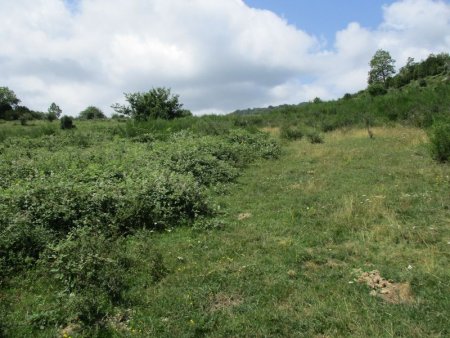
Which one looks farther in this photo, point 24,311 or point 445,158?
point 445,158

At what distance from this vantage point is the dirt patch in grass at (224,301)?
14.3ft

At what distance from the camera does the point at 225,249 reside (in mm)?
5977

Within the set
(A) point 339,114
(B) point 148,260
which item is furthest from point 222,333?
(A) point 339,114

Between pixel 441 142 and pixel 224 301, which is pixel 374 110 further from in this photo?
pixel 224 301

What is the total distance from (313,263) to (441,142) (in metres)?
7.58

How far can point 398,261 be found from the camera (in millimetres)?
5250

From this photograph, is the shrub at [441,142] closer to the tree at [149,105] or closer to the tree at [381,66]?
the tree at [149,105]

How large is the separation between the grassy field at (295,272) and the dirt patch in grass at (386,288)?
1 centimetres

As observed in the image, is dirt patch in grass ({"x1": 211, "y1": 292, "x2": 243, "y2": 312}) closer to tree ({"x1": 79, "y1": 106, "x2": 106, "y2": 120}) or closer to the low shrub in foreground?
the low shrub in foreground

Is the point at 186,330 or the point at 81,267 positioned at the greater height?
the point at 81,267

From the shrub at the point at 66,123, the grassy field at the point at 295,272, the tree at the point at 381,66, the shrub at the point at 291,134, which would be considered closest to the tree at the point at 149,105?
the shrub at the point at 66,123

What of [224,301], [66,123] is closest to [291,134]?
[224,301]

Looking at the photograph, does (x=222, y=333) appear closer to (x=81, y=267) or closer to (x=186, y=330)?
(x=186, y=330)

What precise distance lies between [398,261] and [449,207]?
2683 mm
